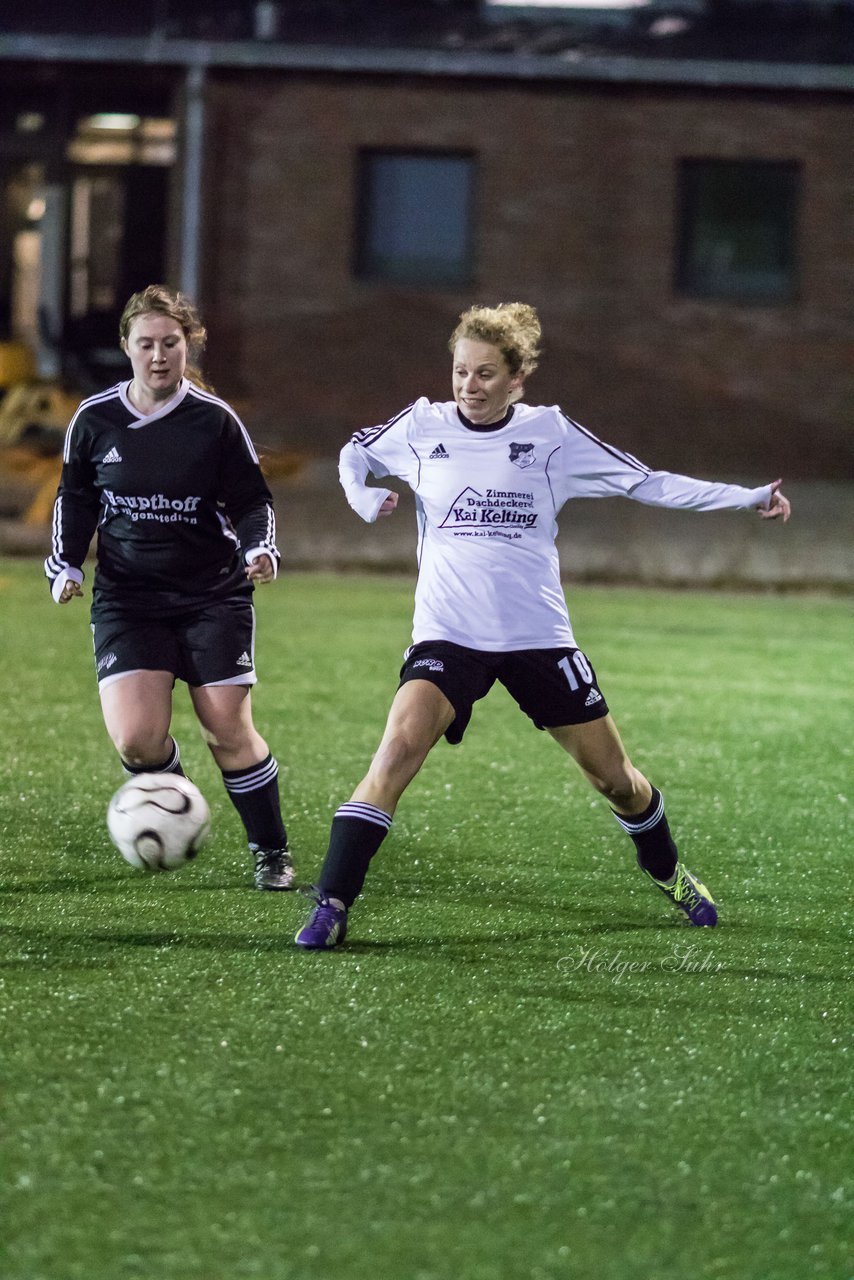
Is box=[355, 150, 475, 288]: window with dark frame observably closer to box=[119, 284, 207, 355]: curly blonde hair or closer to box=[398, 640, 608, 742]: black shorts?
box=[119, 284, 207, 355]: curly blonde hair

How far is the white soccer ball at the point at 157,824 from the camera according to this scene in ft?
16.2

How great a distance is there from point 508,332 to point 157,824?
1592mm

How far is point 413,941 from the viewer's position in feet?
16.7

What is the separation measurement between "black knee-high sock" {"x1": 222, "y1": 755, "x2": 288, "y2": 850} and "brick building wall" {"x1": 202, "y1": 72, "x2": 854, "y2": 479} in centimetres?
1515

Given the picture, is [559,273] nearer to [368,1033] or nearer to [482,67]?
[482,67]

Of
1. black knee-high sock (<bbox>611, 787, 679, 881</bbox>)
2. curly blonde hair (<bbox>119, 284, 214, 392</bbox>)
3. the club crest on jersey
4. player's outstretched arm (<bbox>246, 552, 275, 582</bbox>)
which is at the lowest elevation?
black knee-high sock (<bbox>611, 787, 679, 881</bbox>)

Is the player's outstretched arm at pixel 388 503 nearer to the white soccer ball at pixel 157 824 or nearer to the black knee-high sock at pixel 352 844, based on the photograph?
the black knee-high sock at pixel 352 844

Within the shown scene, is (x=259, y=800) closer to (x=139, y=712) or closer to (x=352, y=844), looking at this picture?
(x=139, y=712)

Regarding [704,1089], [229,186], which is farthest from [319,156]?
[704,1089]

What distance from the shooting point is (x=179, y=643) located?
5.50 m

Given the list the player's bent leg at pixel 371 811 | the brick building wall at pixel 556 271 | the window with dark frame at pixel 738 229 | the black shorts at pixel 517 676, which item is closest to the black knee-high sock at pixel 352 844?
the player's bent leg at pixel 371 811

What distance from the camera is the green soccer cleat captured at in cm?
534

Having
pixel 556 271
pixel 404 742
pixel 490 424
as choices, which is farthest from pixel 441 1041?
pixel 556 271

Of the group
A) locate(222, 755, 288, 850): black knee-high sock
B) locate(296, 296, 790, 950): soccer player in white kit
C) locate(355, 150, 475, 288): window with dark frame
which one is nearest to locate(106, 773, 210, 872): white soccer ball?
locate(296, 296, 790, 950): soccer player in white kit
